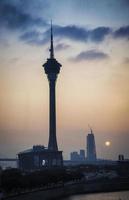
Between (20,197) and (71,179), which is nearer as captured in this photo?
(20,197)

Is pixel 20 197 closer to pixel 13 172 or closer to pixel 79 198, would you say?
pixel 13 172

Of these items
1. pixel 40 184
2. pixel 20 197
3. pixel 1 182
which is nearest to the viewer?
pixel 20 197

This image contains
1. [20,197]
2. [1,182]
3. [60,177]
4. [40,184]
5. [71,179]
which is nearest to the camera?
[20,197]

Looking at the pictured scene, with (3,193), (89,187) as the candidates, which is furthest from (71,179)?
(3,193)

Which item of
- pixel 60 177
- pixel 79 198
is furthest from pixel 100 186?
pixel 79 198

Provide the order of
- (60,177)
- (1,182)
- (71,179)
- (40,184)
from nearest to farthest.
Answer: (1,182) → (40,184) → (60,177) → (71,179)

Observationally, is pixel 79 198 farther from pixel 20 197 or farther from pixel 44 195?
pixel 20 197

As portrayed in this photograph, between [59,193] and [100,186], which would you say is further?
[100,186]

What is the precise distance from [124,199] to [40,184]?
88.4 feet

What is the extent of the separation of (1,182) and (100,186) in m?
65.6

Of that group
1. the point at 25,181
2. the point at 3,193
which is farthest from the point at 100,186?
the point at 3,193

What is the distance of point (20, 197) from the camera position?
375 ft

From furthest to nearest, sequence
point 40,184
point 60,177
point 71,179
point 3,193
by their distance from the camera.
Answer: point 71,179 < point 60,177 < point 40,184 < point 3,193

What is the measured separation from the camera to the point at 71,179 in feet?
591
